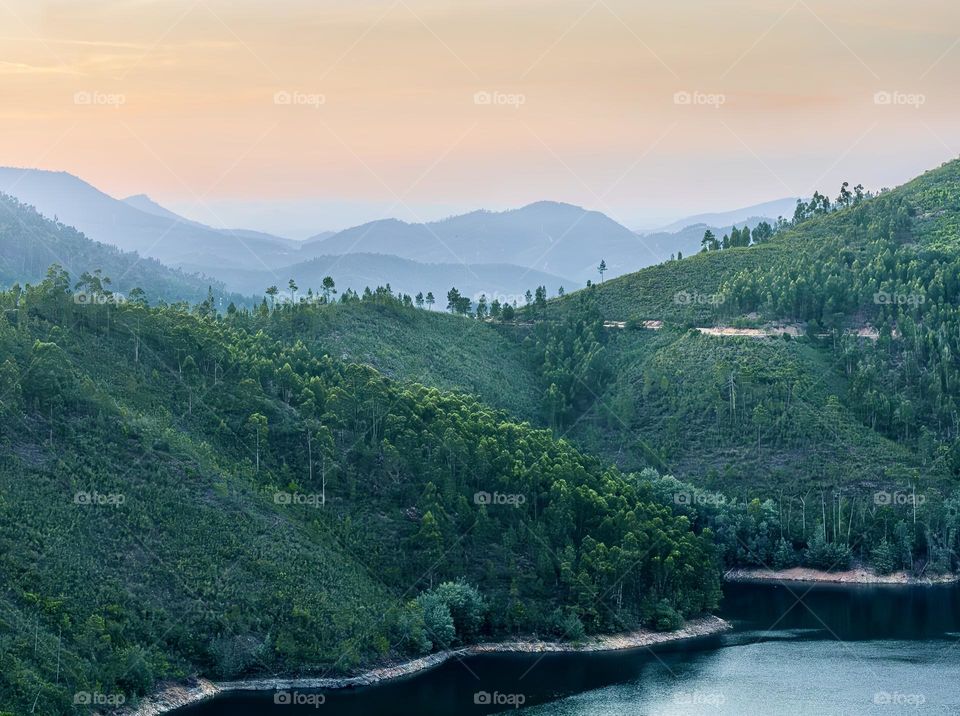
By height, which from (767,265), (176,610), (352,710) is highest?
(767,265)

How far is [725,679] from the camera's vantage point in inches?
2943

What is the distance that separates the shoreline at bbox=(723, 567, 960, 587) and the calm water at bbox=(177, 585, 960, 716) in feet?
29.0

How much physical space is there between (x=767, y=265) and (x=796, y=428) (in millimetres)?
31747

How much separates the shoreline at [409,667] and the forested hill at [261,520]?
0.71m

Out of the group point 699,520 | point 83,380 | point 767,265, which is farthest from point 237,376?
point 767,265

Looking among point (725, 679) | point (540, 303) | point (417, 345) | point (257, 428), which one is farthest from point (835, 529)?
point (540, 303)

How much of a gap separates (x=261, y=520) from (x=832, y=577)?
→ 45.0m

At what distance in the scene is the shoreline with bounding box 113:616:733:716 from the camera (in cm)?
6638

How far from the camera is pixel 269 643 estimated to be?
232 feet

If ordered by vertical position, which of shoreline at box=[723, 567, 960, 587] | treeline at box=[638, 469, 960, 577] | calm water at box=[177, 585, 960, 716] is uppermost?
treeline at box=[638, 469, 960, 577]

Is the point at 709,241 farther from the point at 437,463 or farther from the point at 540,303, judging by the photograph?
the point at 437,463

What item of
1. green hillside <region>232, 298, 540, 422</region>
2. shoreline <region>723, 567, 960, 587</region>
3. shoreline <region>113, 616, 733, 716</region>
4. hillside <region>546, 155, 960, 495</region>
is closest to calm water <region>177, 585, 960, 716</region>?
shoreline <region>113, 616, 733, 716</region>

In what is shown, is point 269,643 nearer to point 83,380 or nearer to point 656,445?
point 83,380

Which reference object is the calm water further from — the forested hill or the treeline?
the treeline
